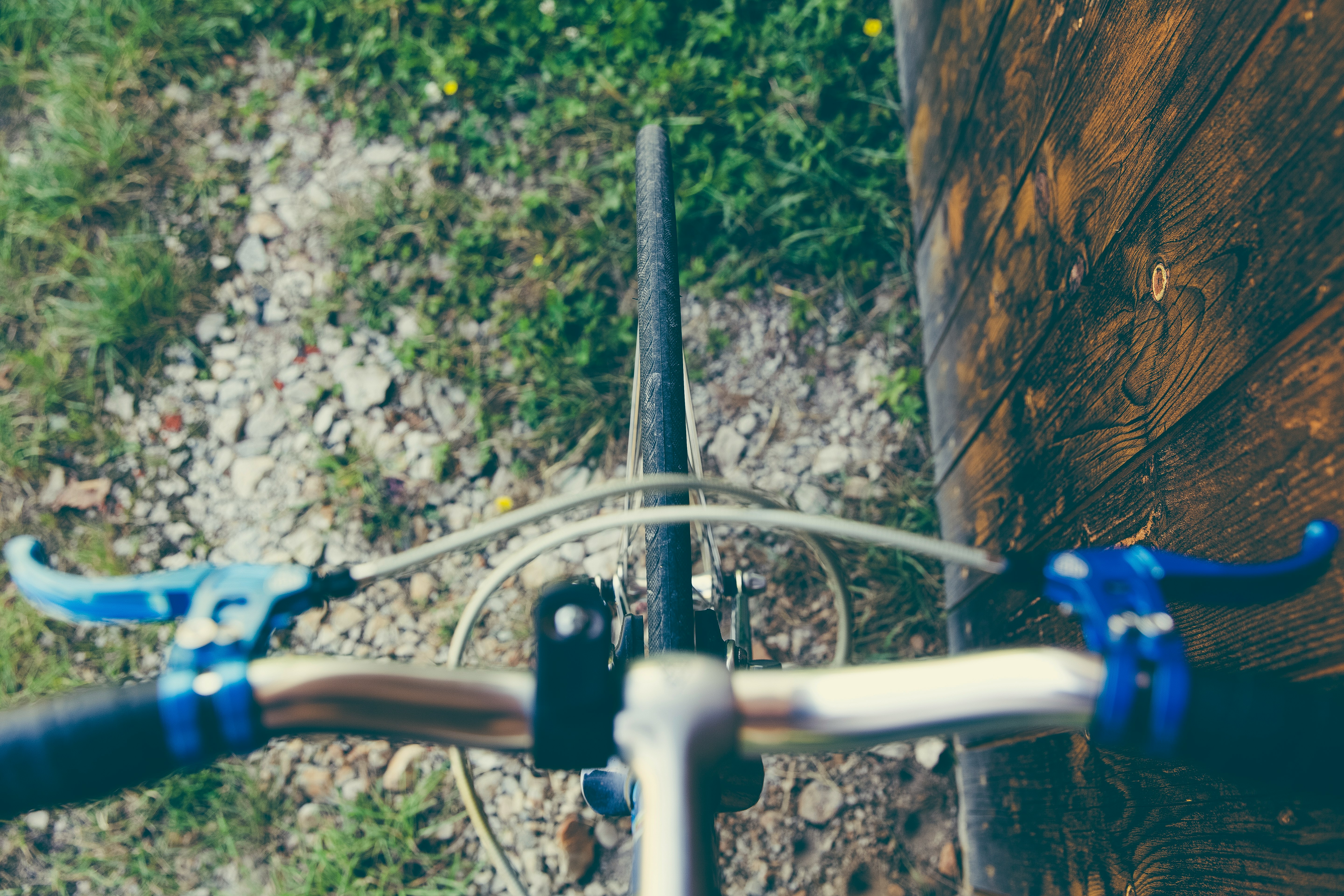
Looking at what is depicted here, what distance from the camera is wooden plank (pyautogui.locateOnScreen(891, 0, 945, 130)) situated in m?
1.95

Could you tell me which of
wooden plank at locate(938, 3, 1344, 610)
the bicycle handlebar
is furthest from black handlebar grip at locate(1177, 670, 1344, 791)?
wooden plank at locate(938, 3, 1344, 610)

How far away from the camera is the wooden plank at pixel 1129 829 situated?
2.76 ft

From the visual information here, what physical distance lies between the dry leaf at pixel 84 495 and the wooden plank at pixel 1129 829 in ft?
7.83

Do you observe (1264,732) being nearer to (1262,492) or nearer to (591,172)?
(1262,492)

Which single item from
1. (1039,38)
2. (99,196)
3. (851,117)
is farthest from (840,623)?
(99,196)

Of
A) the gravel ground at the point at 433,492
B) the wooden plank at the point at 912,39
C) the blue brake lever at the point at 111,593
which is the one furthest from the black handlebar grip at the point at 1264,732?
the wooden plank at the point at 912,39

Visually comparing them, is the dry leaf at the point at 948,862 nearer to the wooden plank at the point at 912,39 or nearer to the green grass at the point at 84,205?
the wooden plank at the point at 912,39

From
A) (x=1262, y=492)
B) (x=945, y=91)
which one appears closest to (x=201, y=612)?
(x=1262, y=492)

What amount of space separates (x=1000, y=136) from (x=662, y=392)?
0.93 m

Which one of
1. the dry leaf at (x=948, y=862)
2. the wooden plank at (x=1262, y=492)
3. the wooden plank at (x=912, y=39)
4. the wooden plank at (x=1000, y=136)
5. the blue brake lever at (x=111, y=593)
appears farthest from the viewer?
the wooden plank at (x=912, y=39)

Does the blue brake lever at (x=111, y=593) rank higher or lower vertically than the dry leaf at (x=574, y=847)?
higher

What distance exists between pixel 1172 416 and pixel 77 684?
8.17 ft

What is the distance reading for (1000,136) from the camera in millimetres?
1538

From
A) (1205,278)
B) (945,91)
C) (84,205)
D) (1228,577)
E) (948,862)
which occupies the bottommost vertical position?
(948,862)
